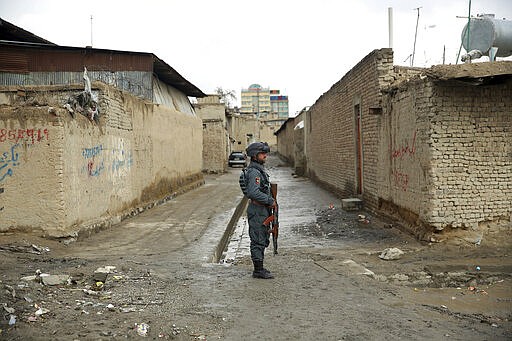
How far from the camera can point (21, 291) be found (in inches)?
189

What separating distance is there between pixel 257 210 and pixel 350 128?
30.1ft

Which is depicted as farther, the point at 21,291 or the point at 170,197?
the point at 170,197

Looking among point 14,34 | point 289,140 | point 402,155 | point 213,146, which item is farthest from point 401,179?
point 289,140

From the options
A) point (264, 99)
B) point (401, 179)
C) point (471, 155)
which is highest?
point (264, 99)

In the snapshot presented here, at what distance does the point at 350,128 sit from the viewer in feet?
47.9

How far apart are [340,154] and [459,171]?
8419 mm

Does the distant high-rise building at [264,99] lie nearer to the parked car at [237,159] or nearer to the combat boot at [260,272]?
the parked car at [237,159]

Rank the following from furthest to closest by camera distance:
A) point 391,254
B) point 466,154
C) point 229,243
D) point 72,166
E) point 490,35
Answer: point 229,243, point 490,35, point 72,166, point 466,154, point 391,254

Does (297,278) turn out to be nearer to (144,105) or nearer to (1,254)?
(1,254)

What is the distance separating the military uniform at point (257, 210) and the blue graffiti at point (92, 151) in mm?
4256

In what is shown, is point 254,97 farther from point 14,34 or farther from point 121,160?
point 121,160

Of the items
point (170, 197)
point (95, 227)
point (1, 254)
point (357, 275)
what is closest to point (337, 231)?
point (357, 275)

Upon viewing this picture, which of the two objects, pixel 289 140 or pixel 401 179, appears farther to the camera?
pixel 289 140

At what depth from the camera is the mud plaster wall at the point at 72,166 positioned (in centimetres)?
798
